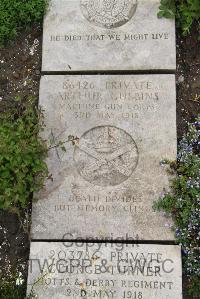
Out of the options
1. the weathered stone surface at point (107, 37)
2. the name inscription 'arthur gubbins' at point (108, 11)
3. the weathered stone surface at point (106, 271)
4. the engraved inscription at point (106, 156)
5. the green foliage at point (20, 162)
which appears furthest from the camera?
the name inscription 'arthur gubbins' at point (108, 11)

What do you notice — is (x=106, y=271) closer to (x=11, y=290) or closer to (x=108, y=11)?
(x=11, y=290)

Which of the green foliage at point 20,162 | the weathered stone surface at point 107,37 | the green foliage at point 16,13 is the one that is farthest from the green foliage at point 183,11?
the green foliage at point 20,162

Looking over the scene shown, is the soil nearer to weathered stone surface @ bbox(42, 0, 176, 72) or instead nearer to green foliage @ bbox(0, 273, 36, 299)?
green foliage @ bbox(0, 273, 36, 299)

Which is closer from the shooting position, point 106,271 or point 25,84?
point 106,271

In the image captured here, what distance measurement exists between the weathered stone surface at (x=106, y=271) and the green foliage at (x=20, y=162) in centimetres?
44

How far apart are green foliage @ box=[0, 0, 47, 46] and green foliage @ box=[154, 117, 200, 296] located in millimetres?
1797

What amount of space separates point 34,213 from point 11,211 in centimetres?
19

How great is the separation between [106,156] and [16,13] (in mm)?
1571

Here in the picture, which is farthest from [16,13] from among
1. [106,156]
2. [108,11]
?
[106,156]

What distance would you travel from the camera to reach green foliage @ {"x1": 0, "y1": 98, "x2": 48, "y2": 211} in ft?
13.5

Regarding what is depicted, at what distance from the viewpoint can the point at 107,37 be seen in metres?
4.71

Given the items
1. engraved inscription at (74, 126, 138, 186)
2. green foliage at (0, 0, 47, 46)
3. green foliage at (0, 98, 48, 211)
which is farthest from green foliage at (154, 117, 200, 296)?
green foliage at (0, 0, 47, 46)

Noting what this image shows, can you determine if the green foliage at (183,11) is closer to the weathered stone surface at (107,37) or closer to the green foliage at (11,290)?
the weathered stone surface at (107,37)

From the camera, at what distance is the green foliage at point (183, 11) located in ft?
15.3
